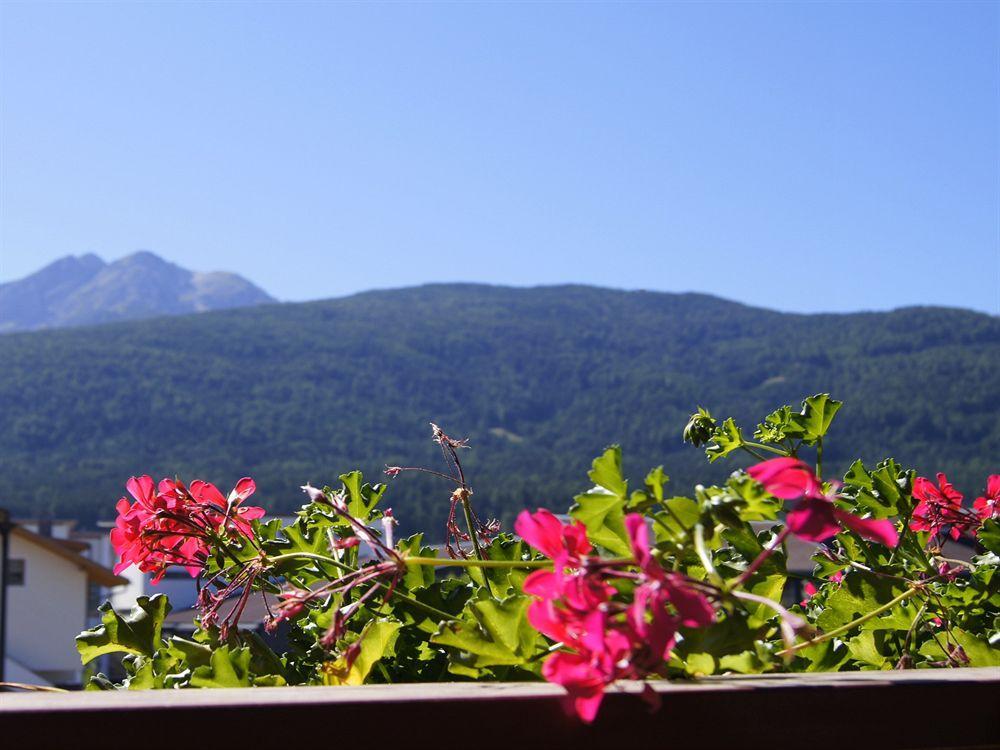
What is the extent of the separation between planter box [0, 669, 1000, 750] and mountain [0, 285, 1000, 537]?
38508 mm

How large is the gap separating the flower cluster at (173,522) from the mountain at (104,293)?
170 m

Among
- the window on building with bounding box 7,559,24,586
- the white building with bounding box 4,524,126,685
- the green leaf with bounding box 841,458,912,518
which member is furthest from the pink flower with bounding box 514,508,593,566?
the window on building with bounding box 7,559,24,586

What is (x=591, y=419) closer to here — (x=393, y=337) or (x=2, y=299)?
(x=393, y=337)

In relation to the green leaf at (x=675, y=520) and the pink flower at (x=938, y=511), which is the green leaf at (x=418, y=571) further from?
the pink flower at (x=938, y=511)

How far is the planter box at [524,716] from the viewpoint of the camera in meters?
0.51

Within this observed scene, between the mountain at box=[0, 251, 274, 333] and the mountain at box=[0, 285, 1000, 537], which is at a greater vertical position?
the mountain at box=[0, 251, 274, 333]

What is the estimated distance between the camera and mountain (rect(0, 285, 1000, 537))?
54.4m

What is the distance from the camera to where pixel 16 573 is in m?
30.1

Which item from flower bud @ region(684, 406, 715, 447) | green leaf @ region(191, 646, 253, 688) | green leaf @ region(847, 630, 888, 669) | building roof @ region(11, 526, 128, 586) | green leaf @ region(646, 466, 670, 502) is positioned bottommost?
building roof @ region(11, 526, 128, 586)

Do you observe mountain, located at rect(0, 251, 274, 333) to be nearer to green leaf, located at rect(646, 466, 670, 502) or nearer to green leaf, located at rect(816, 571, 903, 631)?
green leaf, located at rect(816, 571, 903, 631)

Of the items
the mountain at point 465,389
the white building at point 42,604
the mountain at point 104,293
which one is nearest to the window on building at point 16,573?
the white building at point 42,604

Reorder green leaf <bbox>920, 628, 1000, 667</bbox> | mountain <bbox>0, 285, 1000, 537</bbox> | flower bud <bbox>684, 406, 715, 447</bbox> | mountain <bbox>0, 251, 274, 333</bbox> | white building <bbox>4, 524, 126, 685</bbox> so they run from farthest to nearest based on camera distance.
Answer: mountain <bbox>0, 251, 274, 333</bbox>
mountain <bbox>0, 285, 1000, 537</bbox>
white building <bbox>4, 524, 126, 685</bbox>
flower bud <bbox>684, 406, 715, 447</bbox>
green leaf <bbox>920, 628, 1000, 667</bbox>

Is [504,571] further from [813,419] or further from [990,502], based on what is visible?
[990,502]

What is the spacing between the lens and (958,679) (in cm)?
61
